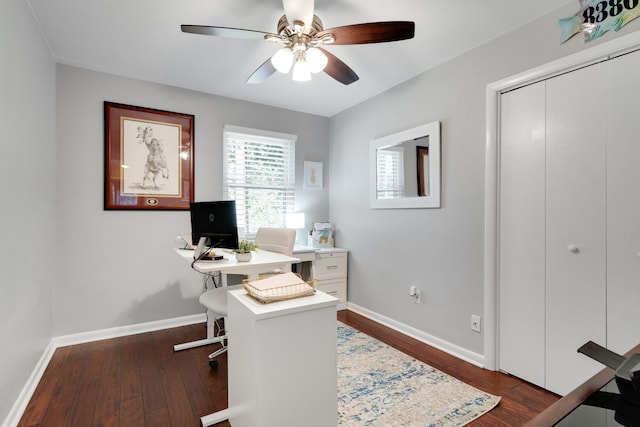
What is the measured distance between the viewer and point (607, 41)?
70.4 inches

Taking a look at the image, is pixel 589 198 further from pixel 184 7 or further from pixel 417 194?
pixel 184 7

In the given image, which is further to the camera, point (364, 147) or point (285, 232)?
point (364, 147)

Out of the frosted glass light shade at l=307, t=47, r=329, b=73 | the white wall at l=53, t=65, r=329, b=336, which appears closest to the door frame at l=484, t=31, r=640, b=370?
the frosted glass light shade at l=307, t=47, r=329, b=73

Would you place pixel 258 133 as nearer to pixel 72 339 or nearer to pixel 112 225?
pixel 112 225

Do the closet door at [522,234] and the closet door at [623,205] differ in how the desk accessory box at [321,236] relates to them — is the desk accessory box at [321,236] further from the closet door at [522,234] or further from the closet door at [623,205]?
the closet door at [623,205]

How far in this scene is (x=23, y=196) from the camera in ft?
6.27

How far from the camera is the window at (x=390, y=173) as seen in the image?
3.14 m

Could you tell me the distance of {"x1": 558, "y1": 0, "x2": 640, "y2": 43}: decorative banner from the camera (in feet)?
5.66

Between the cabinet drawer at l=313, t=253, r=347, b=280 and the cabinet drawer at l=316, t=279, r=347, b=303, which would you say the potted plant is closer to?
the cabinet drawer at l=313, t=253, r=347, b=280

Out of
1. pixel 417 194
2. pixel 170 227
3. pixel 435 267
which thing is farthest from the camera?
pixel 170 227

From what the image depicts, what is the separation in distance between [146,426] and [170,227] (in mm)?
1908

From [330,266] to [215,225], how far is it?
1816 millimetres

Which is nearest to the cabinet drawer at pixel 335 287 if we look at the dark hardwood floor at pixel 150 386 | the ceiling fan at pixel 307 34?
the dark hardwood floor at pixel 150 386

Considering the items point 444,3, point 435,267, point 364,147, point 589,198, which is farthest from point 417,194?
point 444,3
